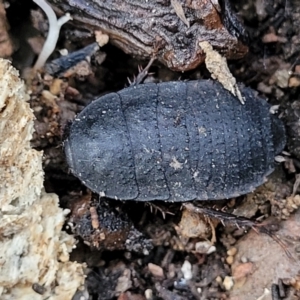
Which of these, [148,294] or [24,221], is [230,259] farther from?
[24,221]

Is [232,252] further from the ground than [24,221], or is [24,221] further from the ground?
[24,221]

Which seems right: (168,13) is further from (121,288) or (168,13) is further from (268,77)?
(121,288)

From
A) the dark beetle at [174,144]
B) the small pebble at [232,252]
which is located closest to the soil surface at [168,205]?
the small pebble at [232,252]

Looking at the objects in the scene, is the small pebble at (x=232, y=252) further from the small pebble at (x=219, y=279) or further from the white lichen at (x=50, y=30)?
the white lichen at (x=50, y=30)

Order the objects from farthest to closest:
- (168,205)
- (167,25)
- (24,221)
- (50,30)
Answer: (168,205) < (50,30) < (167,25) < (24,221)

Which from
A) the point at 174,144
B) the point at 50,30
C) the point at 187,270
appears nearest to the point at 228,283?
the point at 187,270

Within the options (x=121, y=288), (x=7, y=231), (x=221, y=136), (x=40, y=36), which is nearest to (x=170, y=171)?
(x=221, y=136)
